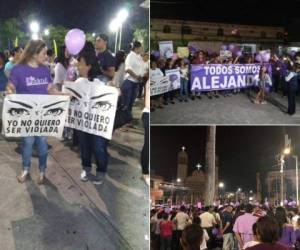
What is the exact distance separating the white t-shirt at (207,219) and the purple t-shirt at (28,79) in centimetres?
217

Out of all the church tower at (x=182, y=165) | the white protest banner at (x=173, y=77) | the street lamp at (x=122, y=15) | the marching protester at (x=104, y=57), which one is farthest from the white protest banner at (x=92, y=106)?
the church tower at (x=182, y=165)

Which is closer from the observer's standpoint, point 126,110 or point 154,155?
point 126,110

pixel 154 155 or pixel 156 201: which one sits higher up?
pixel 154 155

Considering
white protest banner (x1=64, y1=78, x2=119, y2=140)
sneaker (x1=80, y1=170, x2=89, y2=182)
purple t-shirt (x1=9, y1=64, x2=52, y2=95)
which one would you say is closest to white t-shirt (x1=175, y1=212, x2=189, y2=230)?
sneaker (x1=80, y1=170, x2=89, y2=182)

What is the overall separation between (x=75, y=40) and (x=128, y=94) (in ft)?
1.90

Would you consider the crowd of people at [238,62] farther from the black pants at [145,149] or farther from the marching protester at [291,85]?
the black pants at [145,149]

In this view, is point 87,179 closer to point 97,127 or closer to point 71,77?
point 97,127

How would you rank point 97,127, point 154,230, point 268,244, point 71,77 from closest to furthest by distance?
point 268,244
point 97,127
point 71,77
point 154,230

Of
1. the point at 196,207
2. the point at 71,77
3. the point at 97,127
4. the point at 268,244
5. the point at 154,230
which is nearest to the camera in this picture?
the point at 268,244

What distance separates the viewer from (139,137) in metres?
3.34

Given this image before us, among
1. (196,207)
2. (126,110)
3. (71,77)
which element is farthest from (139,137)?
(196,207)

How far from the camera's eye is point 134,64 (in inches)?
131

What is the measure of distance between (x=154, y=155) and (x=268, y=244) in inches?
67.8

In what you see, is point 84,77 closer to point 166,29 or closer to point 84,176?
point 84,176
